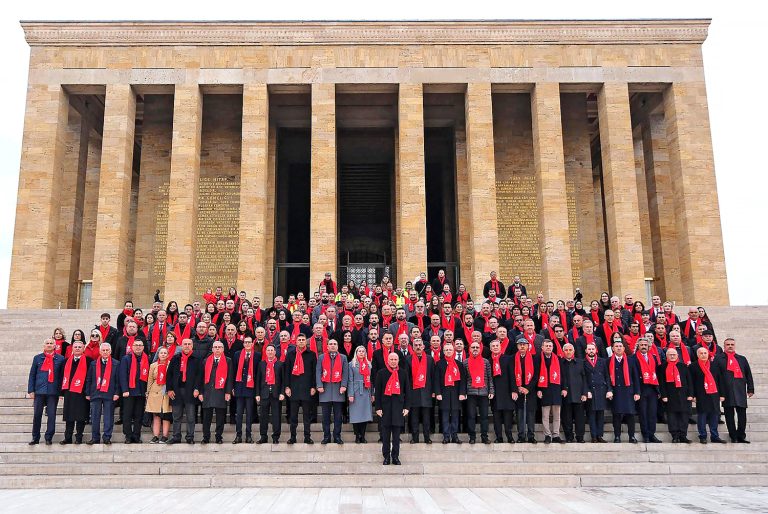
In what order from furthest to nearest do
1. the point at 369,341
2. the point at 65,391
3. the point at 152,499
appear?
1. the point at 369,341
2. the point at 65,391
3. the point at 152,499

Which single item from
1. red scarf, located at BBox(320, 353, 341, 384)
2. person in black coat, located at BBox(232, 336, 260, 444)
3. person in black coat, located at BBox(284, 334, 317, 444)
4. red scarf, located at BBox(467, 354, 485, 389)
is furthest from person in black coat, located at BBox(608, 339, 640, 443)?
person in black coat, located at BBox(232, 336, 260, 444)

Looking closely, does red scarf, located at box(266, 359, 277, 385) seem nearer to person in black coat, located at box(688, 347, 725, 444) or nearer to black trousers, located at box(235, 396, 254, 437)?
black trousers, located at box(235, 396, 254, 437)

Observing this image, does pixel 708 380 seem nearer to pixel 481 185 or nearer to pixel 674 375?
pixel 674 375

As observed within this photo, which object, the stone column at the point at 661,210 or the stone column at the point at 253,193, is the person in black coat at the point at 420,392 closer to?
the stone column at the point at 253,193

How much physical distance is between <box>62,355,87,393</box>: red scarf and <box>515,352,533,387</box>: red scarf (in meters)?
6.59

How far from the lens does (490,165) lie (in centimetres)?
2119

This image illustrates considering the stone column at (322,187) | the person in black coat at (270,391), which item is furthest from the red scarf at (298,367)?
the stone column at (322,187)

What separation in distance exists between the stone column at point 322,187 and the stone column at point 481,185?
182 inches

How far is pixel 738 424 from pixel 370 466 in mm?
5771

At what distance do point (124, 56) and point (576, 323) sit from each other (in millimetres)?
17993

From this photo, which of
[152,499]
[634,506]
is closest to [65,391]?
[152,499]

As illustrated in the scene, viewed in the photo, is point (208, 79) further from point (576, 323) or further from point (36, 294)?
point (576, 323)

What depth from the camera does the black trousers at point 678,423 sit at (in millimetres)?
9703

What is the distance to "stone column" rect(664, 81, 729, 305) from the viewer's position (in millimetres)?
20438
